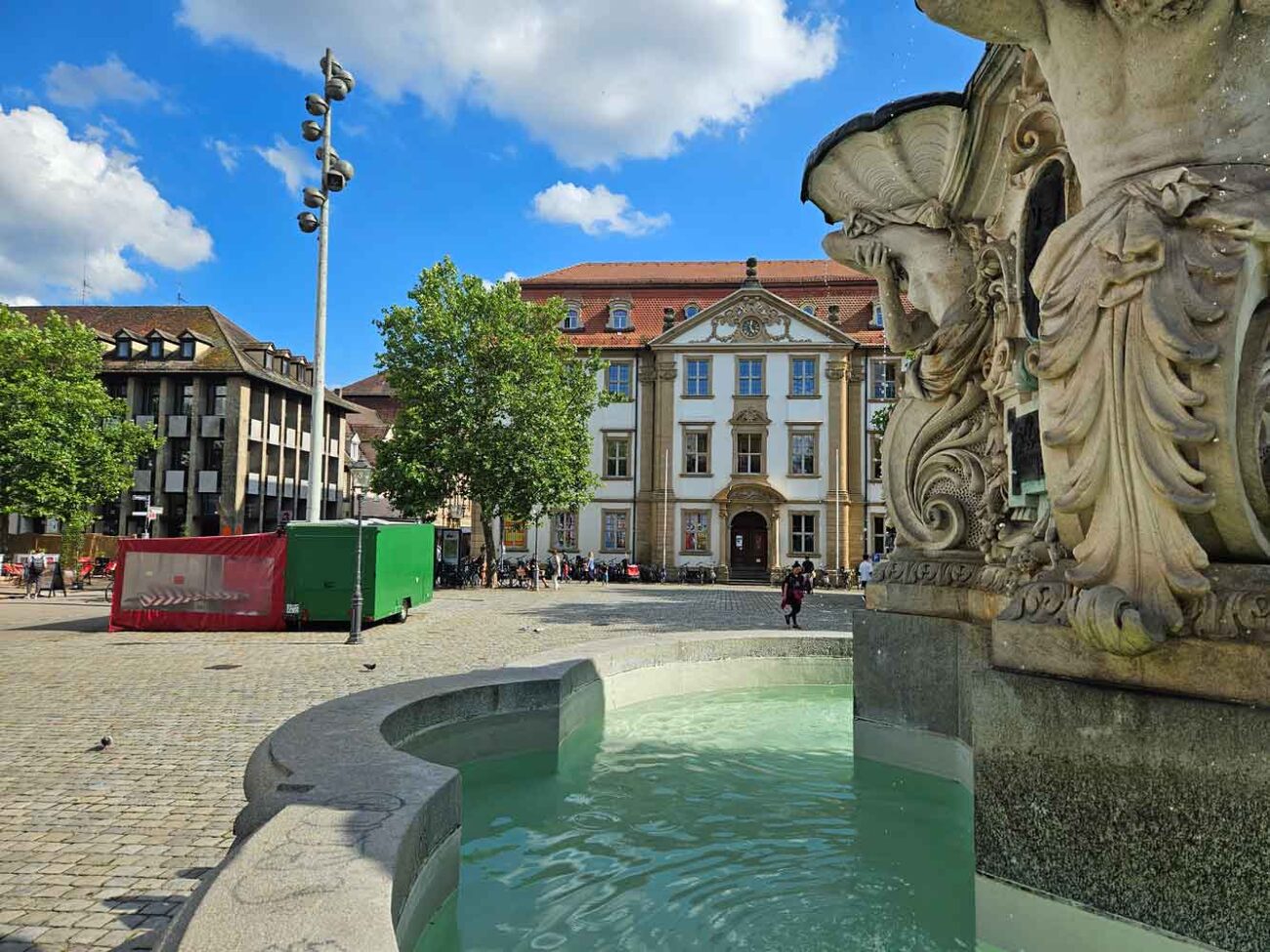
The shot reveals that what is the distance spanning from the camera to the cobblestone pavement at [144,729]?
381 cm

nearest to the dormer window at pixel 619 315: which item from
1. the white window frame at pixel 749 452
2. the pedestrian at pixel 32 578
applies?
the white window frame at pixel 749 452

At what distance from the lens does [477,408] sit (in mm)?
30969

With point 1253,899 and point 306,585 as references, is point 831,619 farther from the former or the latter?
point 1253,899

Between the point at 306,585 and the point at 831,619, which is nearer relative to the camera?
the point at 306,585

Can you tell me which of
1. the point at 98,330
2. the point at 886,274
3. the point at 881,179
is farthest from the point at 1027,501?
the point at 98,330

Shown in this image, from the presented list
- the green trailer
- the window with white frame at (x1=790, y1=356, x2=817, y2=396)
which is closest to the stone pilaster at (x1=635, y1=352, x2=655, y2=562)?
the window with white frame at (x1=790, y1=356, x2=817, y2=396)

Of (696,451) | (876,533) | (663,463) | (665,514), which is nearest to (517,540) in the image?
(665,514)

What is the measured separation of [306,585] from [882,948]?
15070 millimetres

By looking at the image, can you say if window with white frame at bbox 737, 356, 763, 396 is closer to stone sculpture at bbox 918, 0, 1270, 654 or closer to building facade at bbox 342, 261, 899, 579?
building facade at bbox 342, 261, 899, 579

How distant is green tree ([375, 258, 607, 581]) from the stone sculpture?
27.6 meters

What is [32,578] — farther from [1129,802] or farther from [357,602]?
[1129,802]

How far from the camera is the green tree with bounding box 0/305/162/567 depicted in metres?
29.5

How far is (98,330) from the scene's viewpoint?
162ft

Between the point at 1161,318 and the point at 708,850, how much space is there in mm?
2781
